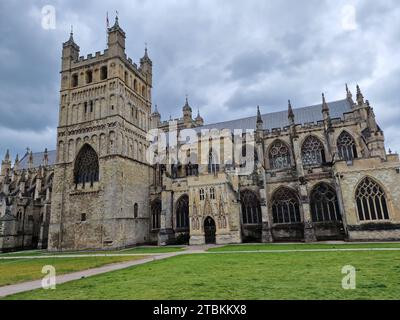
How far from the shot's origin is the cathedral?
24766mm

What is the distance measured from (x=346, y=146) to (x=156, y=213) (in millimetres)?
24346

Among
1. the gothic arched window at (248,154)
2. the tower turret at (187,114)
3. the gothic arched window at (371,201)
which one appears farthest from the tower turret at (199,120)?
the gothic arched window at (371,201)

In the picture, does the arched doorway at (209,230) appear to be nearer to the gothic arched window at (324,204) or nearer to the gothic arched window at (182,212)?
the gothic arched window at (182,212)

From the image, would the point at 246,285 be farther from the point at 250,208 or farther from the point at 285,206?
the point at 250,208

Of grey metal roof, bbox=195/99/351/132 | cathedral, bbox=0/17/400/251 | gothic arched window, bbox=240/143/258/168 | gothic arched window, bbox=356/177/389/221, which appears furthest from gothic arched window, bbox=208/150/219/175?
gothic arched window, bbox=356/177/389/221

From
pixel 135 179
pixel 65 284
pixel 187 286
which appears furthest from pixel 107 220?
pixel 187 286

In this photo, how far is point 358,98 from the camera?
3009cm

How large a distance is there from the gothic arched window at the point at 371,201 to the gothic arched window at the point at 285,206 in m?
5.70

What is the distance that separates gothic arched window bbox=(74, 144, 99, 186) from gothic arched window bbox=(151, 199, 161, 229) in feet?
26.2

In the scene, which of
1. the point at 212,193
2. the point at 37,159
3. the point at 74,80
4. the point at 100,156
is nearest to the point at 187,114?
the point at 74,80

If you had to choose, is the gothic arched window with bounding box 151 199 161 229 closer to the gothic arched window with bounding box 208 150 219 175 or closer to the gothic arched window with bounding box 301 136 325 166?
the gothic arched window with bounding box 208 150 219 175

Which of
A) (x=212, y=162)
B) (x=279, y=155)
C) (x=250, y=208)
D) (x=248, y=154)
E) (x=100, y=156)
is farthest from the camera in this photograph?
(x=212, y=162)

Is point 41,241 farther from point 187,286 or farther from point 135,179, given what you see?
point 187,286

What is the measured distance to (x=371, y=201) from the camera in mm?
23078
